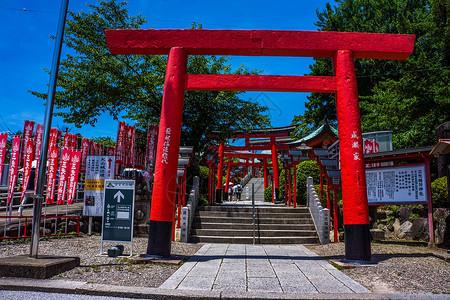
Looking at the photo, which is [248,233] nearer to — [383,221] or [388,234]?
[388,234]

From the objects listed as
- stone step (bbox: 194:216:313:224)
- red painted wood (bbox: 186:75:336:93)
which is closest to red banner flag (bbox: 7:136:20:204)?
stone step (bbox: 194:216:313:224)

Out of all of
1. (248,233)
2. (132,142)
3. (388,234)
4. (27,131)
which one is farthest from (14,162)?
(388,234)

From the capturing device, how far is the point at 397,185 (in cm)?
886

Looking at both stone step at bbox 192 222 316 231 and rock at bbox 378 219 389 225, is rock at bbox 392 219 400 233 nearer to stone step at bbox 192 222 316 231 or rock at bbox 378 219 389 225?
rock at bbox 378 219 389 225

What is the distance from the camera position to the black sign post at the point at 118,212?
6863 mm

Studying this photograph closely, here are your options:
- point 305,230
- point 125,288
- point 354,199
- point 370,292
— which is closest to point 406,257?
point 354,199

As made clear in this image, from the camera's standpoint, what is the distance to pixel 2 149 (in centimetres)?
965

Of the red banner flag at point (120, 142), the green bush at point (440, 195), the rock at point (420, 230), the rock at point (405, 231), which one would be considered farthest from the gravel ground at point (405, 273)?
the red banner flag at point (120, 142)

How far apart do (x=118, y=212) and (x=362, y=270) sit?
5078 mm

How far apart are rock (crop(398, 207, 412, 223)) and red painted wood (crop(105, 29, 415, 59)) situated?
611 cm

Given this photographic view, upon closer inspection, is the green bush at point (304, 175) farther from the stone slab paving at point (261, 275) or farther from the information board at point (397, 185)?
the stone slab paving at point (261, 275)

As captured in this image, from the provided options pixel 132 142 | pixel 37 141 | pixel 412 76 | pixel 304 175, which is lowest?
pixel 304 175

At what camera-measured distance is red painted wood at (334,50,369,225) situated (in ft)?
21.6

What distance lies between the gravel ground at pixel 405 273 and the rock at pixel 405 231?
338 centimetres
